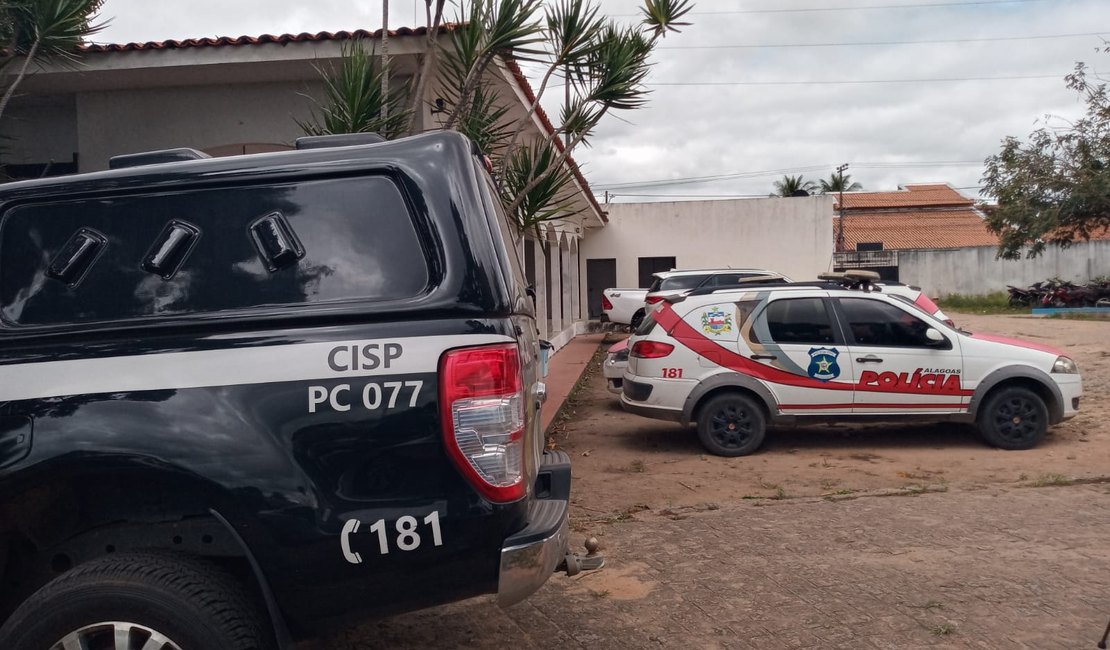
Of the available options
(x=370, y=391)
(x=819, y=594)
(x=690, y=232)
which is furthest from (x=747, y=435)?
(x=690, y=232)

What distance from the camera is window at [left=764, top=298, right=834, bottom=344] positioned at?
8.47m

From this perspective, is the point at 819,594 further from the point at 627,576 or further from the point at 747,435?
the point at 747,435

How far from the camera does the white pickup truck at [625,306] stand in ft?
72.4

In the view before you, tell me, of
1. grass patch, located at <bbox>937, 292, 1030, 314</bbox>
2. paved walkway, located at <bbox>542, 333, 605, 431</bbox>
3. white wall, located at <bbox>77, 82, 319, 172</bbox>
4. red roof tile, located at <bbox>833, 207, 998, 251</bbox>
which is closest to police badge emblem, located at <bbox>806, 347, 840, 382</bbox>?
paved walkway, located at <bbox>542, 333, 605, 431</bbox>

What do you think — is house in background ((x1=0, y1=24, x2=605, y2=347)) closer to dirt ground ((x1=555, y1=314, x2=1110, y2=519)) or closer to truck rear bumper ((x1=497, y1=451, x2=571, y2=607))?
dirt ground ((x1=555, y1=314, x2=1110, y2=519))

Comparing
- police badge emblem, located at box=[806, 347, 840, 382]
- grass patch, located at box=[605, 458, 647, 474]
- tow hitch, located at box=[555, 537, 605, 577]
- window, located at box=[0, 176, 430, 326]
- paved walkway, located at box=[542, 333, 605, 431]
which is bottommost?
grass patch, located at box=[605, 458, 647, 474]

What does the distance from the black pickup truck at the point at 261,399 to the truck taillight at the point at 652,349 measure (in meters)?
5.63

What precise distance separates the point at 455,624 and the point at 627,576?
3.70ft

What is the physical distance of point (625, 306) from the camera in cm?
2217

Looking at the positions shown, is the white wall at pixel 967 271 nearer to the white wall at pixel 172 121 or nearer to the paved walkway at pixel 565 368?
the paved walkway at pixel 565 368

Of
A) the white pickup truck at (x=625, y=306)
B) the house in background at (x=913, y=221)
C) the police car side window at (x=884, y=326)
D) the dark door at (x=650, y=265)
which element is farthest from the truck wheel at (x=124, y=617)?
the house in background at (x=913, y=221)

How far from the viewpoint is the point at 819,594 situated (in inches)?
189

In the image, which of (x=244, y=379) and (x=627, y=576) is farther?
(x=627, y=576)

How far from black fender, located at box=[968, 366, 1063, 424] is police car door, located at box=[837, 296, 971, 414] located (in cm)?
10
